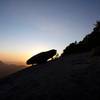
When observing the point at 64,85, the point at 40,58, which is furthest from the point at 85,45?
the point at 64,85

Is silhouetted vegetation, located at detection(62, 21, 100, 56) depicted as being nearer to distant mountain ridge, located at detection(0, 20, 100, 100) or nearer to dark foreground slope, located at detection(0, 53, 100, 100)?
distant mountain ridge, located at detection(0, 20, 100, 100)

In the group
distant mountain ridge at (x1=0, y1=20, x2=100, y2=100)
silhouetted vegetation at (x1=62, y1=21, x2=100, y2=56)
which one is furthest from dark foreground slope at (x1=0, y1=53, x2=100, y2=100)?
silhouetted vegetation at (x1=62, y1=21, x2=100, y2=56)

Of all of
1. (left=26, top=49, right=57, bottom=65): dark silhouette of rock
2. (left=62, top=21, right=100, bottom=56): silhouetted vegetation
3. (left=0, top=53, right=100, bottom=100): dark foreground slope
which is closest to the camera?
(left=0, top=53, right=100, bottom=100): dark foreground slope

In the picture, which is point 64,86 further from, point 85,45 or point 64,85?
point 85,45

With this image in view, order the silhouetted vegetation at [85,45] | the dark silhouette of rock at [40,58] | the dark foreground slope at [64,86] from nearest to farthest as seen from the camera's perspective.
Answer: the dark foreground slope at [64,86] < the dark silhouette of rock at [40,58] < the silhouetted vegetation at [85,45]

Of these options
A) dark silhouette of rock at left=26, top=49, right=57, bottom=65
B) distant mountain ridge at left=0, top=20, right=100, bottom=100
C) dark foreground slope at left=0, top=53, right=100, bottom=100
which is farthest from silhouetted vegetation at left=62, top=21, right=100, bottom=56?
dark foreground slope at left=0, top=53, right=100, bottom=100

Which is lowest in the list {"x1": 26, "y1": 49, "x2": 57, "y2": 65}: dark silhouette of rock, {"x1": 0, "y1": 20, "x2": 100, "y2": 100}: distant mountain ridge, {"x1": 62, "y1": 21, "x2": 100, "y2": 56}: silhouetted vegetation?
Result: {"x1": 0, "y1": 20, "x2": 100, "y2": 100}: distant mountain ridge

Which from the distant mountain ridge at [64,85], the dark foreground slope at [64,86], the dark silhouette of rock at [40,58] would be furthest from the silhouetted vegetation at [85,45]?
the dark foreground slope at [64,86]

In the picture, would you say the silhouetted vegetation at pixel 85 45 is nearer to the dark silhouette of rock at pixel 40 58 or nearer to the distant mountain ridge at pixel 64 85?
the dark silhouette of rock at pixel 40 58

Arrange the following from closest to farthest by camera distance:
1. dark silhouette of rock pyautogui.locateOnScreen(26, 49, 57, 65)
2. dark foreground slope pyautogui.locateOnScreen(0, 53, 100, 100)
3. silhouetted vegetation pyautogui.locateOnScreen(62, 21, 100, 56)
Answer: dark foreground slope pyautogui.locateOnScreen(0, 53, 100, 100), dark silhouette of rock pyautogui.locateOnScreen(26, 49, 57, 65), silhouetted vegetation pyautogui.locateOnScreen(62, 21, 100, 56)

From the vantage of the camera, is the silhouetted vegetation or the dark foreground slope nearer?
the dark foreground slope

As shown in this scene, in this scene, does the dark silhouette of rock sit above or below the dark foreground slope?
above

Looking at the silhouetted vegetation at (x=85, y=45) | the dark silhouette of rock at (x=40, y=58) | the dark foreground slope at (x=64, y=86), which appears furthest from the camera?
the silhouetted vegetation at (x=85, y=45)

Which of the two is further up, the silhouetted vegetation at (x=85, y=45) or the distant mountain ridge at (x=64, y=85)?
the silhouetted vegetation at (x=85, y=45)
